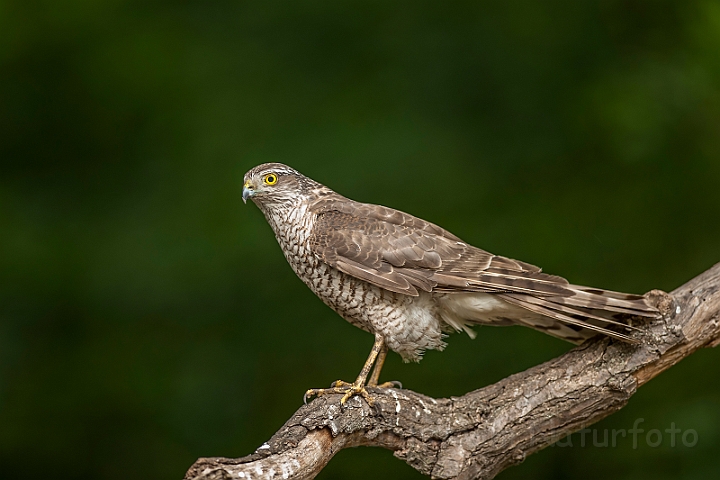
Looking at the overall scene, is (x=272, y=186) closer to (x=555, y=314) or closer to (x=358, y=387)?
(x=358, y=387)

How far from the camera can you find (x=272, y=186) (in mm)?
3744

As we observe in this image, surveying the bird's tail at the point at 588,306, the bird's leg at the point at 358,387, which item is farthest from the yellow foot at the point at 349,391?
the bird's tail at the point at 588,306

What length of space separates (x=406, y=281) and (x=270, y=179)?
2.88 feet

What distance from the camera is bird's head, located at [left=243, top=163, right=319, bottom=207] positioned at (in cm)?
373

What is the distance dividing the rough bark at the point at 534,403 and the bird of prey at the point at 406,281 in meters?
0.13

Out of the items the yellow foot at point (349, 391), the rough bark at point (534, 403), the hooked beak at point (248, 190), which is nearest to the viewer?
the yellow foot at point (349, 391)

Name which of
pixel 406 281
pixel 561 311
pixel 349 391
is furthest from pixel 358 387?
pixel 561 311

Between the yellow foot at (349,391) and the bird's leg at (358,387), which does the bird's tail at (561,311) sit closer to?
the bird's leg at (358,387)

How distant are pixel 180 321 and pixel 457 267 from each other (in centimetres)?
243

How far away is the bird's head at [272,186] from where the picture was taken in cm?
373

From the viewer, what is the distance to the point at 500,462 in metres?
3.60

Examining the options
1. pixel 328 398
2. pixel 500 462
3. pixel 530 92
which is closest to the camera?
pixel 328 398

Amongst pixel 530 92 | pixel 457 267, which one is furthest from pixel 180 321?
pixel 530 92

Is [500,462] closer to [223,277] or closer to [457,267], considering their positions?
[457,267]
